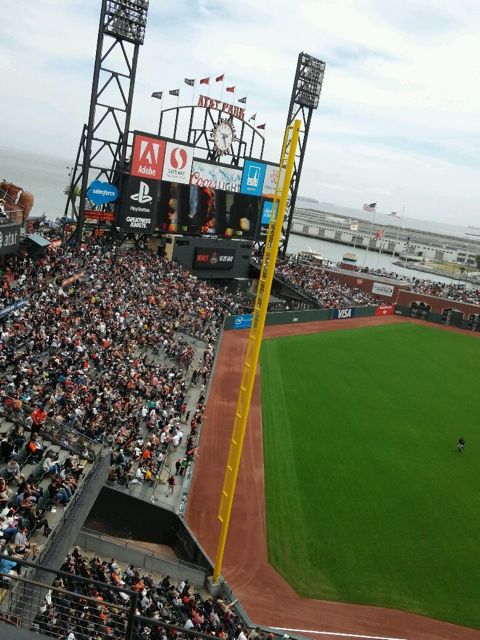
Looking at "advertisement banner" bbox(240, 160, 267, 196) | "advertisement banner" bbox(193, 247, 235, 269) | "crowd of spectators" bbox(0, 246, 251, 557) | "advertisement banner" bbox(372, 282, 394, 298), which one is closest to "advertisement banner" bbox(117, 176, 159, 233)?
"crowd of spectators" bbox(0, 246, 251, 557)

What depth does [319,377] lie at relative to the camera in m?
34.3

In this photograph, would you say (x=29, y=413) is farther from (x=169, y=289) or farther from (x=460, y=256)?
(x=460, y=256)

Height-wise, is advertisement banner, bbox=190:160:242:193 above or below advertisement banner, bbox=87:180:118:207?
above

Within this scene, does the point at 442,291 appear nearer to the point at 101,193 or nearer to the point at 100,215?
the point at 100,215

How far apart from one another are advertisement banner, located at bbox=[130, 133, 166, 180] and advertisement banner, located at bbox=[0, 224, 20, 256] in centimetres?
1342

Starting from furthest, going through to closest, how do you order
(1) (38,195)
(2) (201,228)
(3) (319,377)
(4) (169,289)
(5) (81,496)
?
(1) (38,195) < (2) (201,228) < (4) (169,289) < (3) (319,377) < (5) (81,496)

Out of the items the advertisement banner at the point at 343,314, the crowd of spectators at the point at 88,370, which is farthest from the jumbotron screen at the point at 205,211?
the advertisement banner at the point at 343,314

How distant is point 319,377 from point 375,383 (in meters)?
3.64

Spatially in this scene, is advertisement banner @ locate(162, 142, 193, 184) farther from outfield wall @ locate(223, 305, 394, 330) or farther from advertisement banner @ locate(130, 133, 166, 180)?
outfield wall @ locate(223, 305, 394, 330)

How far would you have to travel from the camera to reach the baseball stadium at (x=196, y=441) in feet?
41.9

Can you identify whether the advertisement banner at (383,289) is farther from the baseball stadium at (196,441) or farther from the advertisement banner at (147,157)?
the advertisement banner at (147,157)

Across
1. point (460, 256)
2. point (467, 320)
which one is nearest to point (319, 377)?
point (467, 320)

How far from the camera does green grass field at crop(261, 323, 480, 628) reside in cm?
1631

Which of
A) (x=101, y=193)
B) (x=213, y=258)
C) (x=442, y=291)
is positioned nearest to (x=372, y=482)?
(x=101, y=193)
